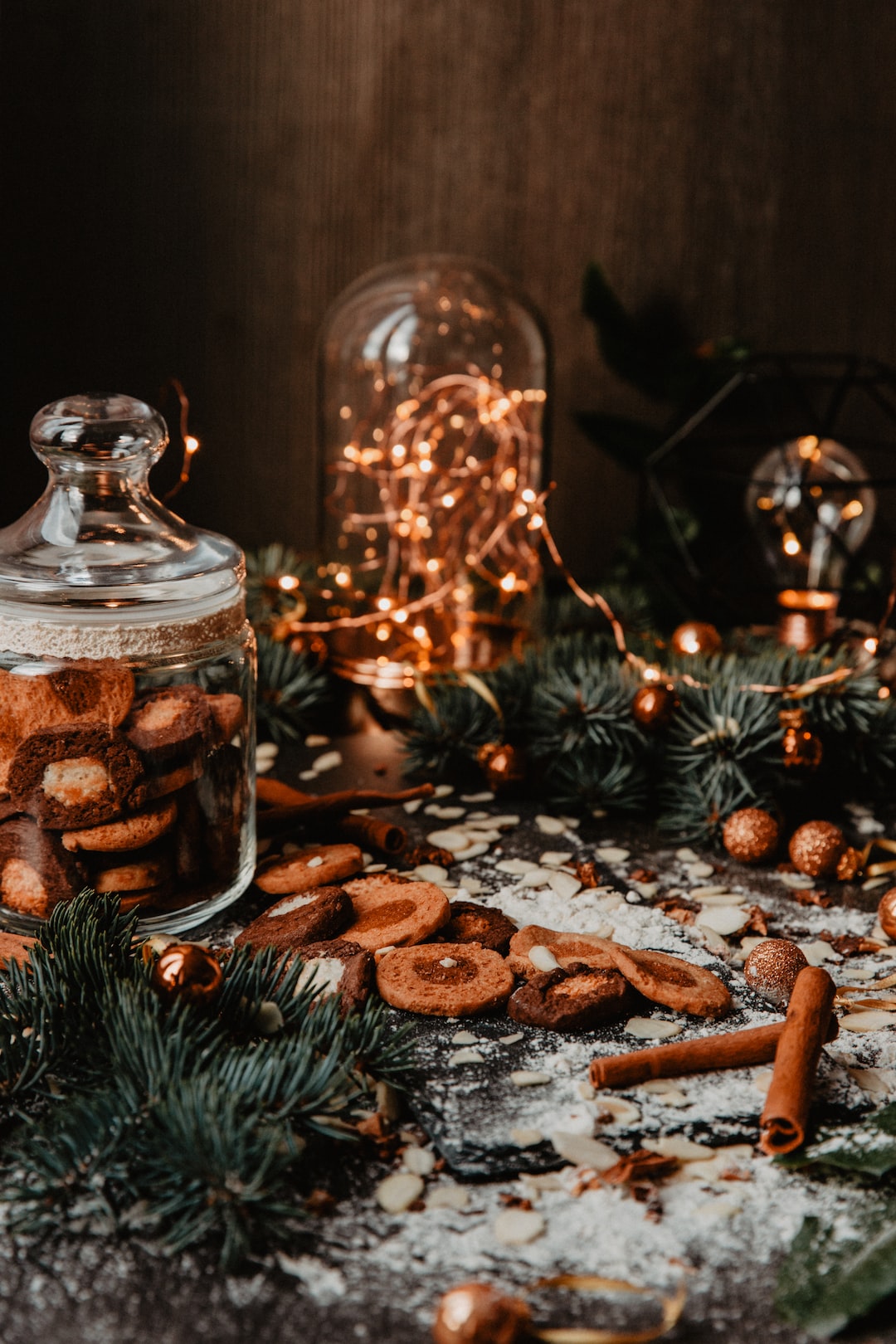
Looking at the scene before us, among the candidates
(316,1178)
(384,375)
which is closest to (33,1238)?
(316,1178)

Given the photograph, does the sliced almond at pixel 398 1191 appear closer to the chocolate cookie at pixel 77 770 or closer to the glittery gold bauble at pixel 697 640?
the chocolate cookie at pixel 77 770

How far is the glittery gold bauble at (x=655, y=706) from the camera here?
99cm

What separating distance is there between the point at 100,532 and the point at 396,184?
104 cm

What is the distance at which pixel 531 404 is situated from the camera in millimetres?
1389

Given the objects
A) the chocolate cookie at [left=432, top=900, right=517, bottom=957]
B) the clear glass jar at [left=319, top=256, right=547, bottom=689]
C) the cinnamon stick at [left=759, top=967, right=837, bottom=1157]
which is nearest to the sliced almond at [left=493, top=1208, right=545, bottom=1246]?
the cinnamon stick at [left=759, top=967, right=837, bottom=1157]

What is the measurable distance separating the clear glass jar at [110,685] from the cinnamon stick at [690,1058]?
11.4 inches

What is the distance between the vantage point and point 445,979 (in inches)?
28.0

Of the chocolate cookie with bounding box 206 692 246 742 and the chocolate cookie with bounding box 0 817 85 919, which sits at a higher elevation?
the chocolate cookie with bounding box 206 692 246 742

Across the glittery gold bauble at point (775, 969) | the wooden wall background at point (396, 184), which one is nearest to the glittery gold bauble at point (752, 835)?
the glittery gold bauble at point (775, 969)

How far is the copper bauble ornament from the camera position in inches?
38.1

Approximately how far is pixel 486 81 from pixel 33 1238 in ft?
4.85

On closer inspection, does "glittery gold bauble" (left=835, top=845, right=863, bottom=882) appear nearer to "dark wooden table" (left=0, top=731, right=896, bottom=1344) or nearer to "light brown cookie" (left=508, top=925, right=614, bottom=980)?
"light brown cookie" (left=508, top=925, right=614, bottom=980)

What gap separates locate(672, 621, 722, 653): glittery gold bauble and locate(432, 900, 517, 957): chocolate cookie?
43 centimetres

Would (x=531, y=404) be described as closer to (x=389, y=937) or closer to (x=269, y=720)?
(x=269, y=720)
